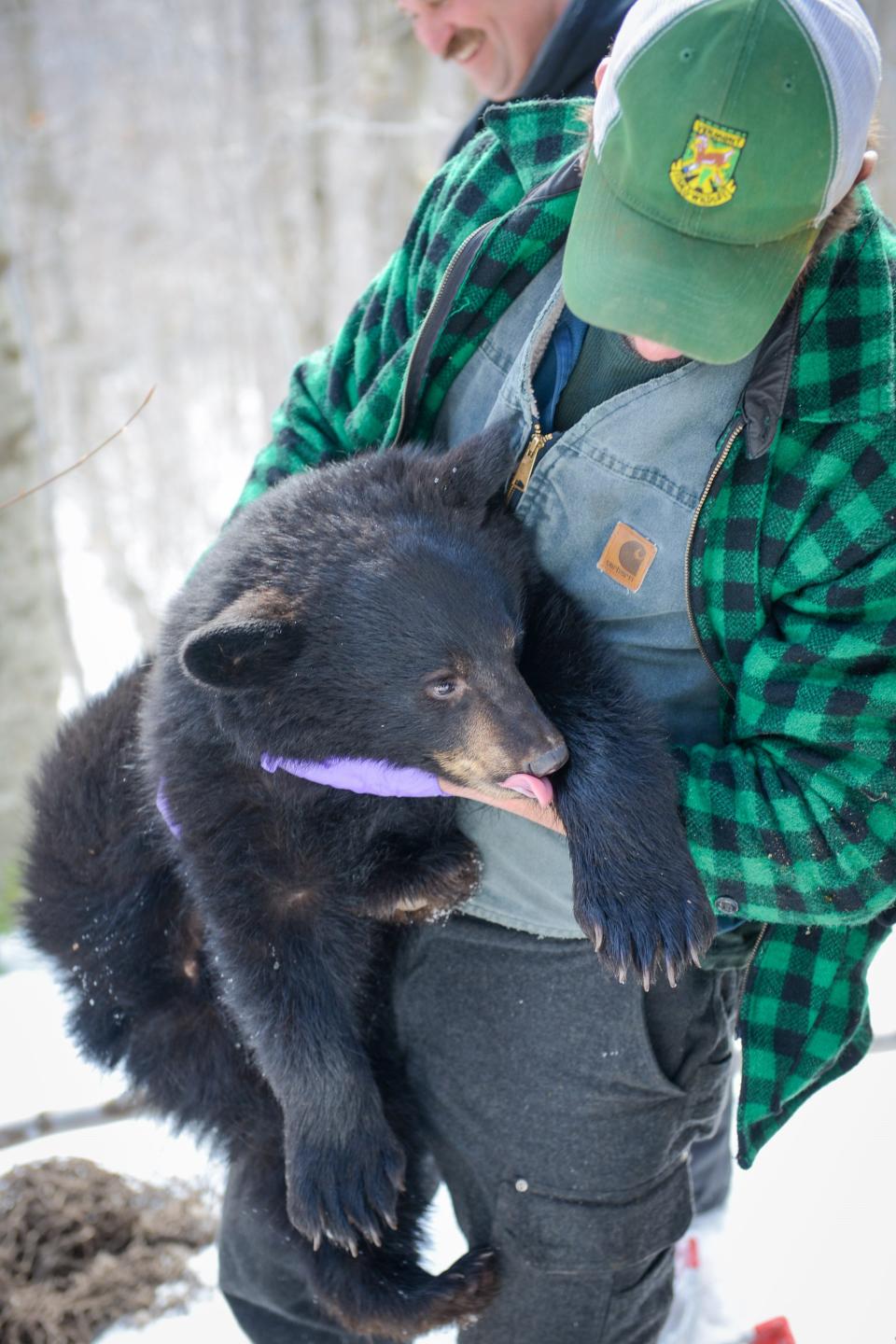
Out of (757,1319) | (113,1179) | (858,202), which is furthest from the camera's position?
(113,1179)

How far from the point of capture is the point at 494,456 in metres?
2.03

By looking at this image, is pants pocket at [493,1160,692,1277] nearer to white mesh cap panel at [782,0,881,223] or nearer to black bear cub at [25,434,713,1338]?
black bear cub at [25,434,713,1338]

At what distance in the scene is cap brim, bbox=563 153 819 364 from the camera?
1626 mm

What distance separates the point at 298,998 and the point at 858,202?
5.62 feet

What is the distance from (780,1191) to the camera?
3.38 meters

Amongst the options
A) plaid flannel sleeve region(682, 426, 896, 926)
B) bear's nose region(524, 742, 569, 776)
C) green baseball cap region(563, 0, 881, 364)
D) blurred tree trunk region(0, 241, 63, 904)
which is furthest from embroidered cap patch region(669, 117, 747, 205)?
blurred tree trunk region(0, 241, 63, 904)

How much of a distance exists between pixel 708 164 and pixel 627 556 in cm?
67

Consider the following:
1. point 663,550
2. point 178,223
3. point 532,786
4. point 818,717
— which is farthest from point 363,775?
point 178,223

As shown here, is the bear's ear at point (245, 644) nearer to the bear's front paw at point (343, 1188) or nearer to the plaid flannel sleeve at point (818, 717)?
the plaid flannel sleeve at point (818, 717)

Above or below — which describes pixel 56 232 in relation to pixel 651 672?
below

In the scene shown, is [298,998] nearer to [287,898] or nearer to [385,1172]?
[287,898]

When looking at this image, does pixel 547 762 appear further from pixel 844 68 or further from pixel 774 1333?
pixel 774 1333

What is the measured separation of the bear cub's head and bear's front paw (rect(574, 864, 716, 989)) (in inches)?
11.0

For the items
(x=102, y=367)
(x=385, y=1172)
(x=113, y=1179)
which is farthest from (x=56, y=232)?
(x=385, y=1172)
